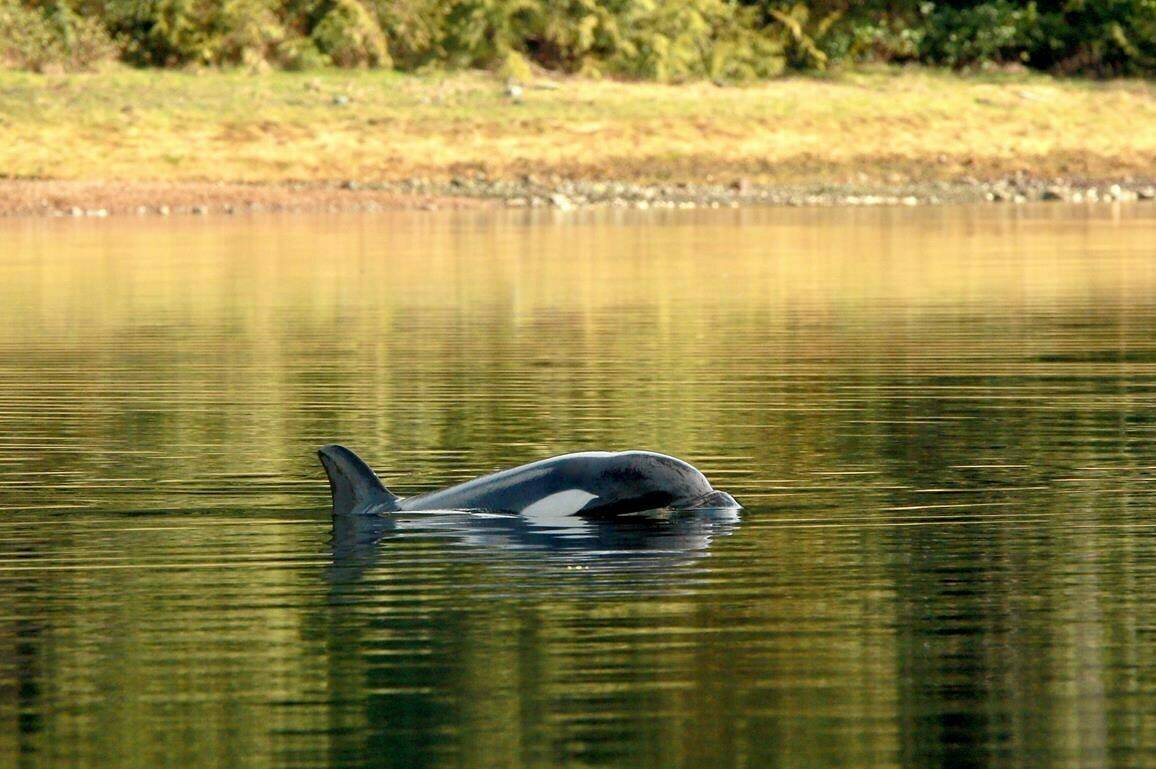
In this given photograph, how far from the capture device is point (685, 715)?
792cm

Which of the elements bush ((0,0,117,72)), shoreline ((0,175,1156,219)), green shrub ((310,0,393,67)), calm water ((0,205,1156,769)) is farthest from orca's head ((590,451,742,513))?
green shrub ((310,0,393,67))

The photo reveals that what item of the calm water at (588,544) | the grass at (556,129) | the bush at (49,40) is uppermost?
the bush at (49,40)

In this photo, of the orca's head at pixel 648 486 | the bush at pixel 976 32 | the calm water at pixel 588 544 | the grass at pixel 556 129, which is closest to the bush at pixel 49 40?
the grass at pixel 556 129

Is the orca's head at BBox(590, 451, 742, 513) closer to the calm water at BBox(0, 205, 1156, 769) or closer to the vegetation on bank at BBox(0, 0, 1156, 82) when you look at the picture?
the calm water at BBox(0, 205, 1156, 769)

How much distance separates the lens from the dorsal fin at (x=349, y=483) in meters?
12.4

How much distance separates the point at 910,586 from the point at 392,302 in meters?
18.8

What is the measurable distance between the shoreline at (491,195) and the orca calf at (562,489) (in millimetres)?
36603

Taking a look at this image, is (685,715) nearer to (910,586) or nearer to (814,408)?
(910,586)

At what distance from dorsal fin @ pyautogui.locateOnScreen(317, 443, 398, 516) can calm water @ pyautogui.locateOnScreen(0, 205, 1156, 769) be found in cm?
27

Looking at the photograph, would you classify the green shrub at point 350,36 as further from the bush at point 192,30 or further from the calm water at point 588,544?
the calm water at point 588,544

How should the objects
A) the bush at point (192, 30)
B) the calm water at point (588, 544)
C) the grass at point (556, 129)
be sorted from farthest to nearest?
the bush at point (192, 30) < the grass at point (556, 129) < the calm water at point (588, 544)

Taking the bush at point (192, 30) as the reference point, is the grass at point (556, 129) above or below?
below

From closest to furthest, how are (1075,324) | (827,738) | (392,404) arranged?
1. (827,738)
2. (392,404)
3. (1075,324)

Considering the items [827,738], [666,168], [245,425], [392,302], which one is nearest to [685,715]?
[827,738]
